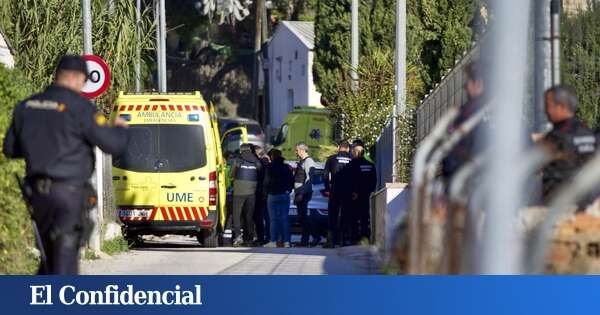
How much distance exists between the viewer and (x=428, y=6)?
35312mm

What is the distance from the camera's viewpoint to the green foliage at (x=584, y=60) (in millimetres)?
11281

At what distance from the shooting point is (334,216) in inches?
979

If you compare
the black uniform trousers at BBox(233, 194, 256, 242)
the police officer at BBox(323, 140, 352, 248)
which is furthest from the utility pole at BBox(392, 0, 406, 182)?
the black uniform trousers at BBox(233, 194, 256, 242)

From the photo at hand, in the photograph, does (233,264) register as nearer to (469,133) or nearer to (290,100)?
(469,133)

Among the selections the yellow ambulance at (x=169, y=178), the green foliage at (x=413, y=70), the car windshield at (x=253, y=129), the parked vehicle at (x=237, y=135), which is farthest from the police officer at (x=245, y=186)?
the car windshield at (x=253, y=129)

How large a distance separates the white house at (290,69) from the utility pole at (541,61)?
48241 millimetres

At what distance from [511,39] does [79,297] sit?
3.11m

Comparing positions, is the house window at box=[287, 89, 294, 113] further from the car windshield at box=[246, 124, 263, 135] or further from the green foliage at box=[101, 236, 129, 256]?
the green foliage at box=[101, 236, 129, 256]

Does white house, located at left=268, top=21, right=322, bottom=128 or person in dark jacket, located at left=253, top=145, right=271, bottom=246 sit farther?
white house, located at left=268, top=21, right=322, bottom=128

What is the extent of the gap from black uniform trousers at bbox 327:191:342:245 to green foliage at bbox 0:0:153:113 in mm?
3972

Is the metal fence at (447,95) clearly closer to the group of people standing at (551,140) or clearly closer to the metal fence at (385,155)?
the group of people standing at (551,140)

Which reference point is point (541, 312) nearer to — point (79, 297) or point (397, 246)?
point (397, 246)

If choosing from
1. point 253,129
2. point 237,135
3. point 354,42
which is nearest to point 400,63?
point 354,42

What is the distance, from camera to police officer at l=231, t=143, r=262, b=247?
83.5 feet
